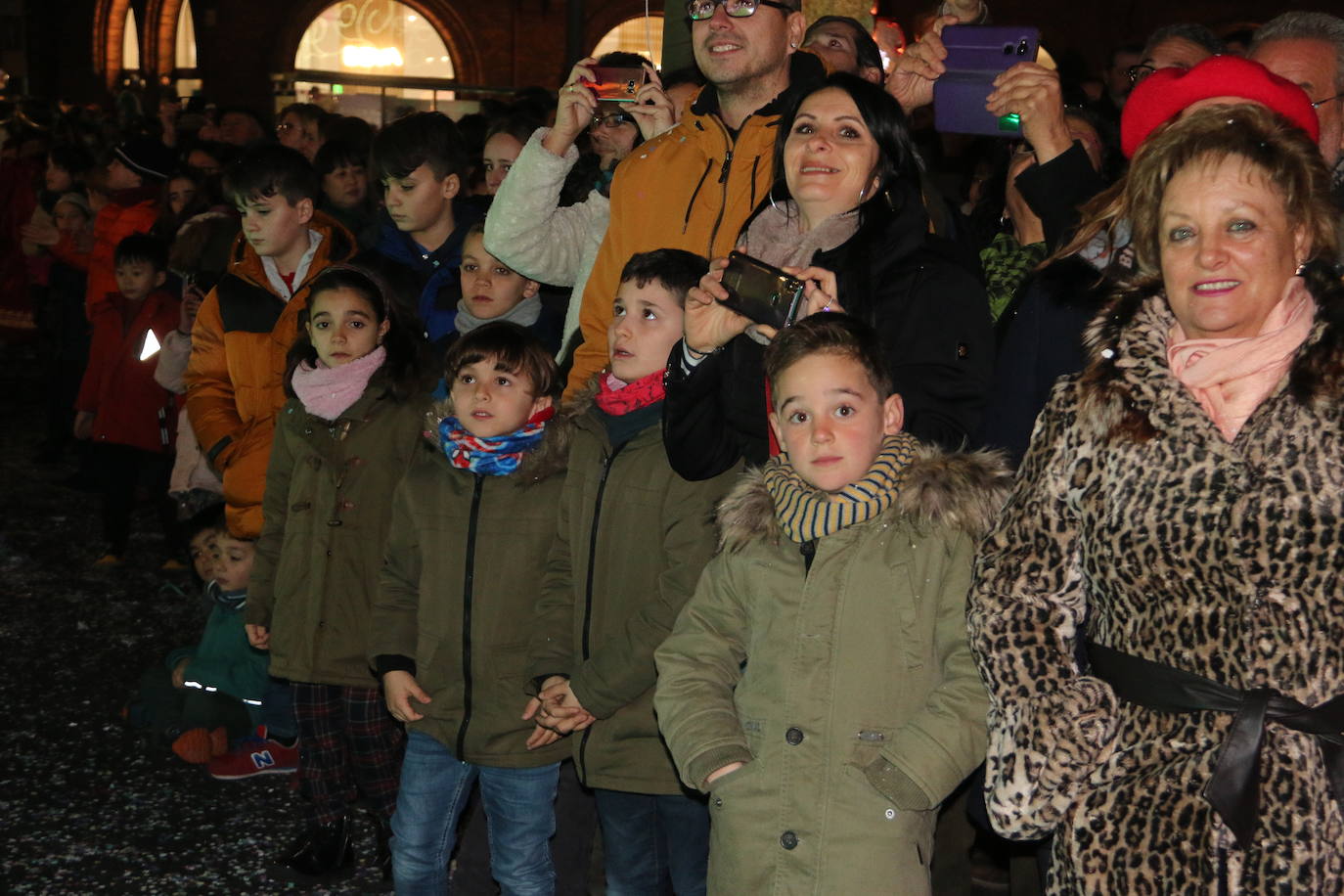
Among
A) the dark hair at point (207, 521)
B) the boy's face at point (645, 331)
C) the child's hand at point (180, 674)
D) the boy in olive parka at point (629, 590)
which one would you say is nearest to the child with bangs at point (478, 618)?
the boy in olive parka at point (629, 590)

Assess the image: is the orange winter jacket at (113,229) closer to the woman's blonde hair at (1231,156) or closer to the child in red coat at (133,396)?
the child in red coat at (133,396)

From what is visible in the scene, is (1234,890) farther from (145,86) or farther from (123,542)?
(145,86)

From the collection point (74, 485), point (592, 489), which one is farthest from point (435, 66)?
point (592, 489)

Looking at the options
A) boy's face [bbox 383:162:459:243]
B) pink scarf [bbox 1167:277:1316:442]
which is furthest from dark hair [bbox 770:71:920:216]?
boy's face [bbox 383:162:459:243]

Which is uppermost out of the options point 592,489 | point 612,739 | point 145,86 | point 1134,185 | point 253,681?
point 145,86

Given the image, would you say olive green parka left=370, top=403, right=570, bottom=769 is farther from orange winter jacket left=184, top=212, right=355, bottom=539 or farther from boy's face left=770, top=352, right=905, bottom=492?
orange winter jacket left=184, top=212, right=355, bottom=539

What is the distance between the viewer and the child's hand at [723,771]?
2900mm

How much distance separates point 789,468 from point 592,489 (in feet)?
2.27

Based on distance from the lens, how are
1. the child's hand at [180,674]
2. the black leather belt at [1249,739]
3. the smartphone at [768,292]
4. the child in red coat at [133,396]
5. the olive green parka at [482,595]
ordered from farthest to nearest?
1. the child in red coat at [133,396]
2. the child's hand at [180,674]
3. the olive green parka at [482,595]
4. the smartphone at [768,292]
5. the black leather belt at [1249,739]

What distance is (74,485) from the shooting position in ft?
29.4

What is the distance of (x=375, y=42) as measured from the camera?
25.1 metres

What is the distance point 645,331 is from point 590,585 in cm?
65

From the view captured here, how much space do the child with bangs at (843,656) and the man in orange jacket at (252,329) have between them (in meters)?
2.56

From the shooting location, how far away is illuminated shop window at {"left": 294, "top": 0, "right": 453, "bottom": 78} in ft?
81.6
